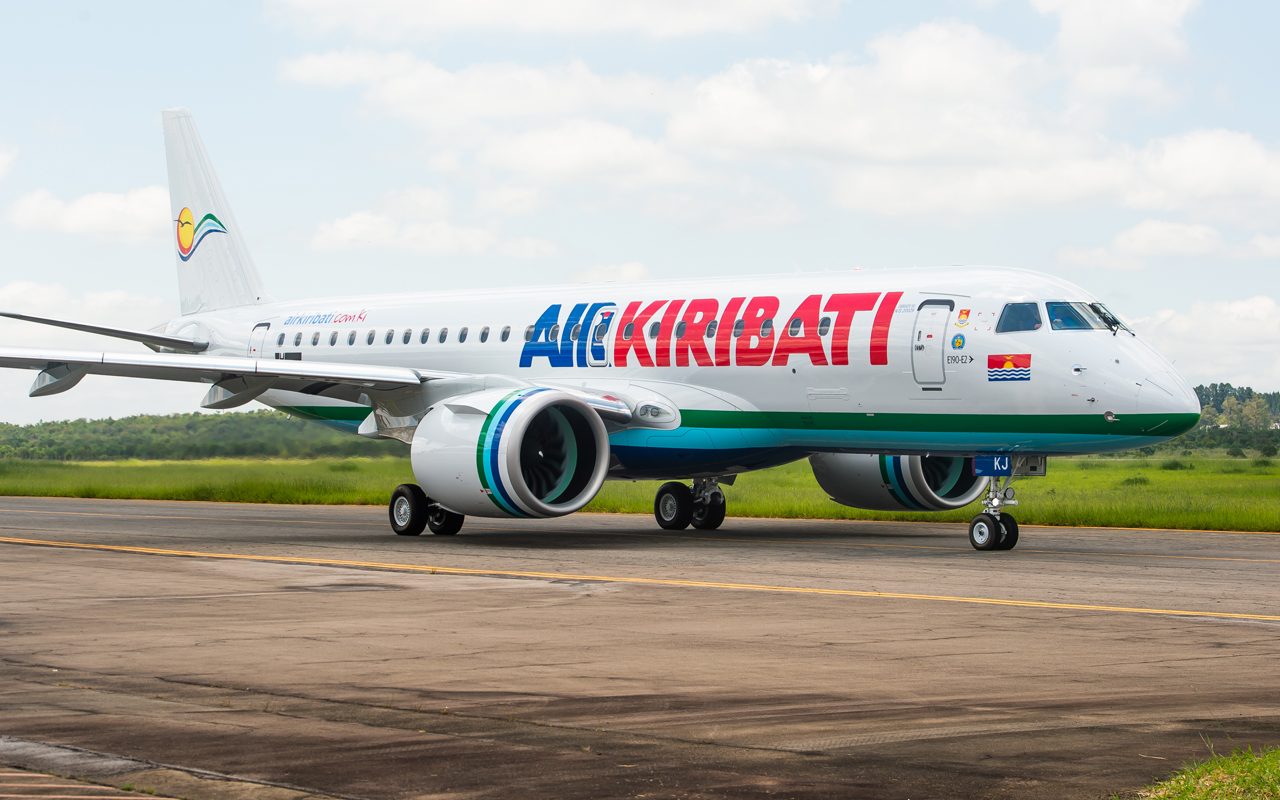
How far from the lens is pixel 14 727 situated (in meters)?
6.88

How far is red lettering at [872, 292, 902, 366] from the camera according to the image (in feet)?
63.8

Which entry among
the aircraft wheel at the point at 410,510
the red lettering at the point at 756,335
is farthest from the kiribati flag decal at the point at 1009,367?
the aircraft wheel at the point at 410,510

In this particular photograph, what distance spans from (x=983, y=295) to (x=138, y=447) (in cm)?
2185

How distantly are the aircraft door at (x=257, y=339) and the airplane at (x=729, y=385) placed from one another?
3.37m

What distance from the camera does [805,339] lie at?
2023 cm

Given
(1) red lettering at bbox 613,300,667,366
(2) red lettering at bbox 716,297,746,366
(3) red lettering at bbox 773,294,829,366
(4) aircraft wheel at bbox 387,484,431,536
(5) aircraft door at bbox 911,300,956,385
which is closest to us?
(5) aircraft door at bbox 911,300,956,385

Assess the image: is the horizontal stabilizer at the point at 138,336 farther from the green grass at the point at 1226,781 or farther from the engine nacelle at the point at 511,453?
the green grass at the point at 1226,781

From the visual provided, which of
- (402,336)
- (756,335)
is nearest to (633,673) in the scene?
(756,335)

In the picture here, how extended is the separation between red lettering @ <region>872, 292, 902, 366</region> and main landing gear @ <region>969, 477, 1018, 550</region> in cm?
239

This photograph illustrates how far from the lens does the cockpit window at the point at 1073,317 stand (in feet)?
60.2

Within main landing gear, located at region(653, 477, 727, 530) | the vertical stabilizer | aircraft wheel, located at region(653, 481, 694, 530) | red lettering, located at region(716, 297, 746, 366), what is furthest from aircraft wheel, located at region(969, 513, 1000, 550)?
the vertical stabilizer

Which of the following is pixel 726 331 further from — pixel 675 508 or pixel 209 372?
pixel 209 372

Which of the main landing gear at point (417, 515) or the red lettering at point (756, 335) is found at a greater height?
the red lettering at point (756, 335)

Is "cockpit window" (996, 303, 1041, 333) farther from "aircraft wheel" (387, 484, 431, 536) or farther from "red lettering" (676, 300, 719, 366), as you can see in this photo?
"aircraft wheel" (387, 484, 431, 536)
